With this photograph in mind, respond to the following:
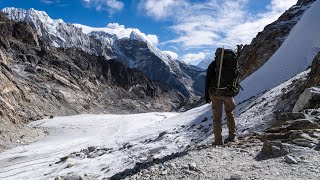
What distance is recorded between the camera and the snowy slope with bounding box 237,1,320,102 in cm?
2138

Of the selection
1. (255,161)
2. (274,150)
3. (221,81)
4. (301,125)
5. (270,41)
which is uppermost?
(270,41)

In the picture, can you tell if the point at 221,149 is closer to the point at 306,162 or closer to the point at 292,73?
the point at 306,162

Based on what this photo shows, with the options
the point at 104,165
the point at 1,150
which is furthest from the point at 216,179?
the point at 1,150

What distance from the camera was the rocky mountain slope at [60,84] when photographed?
8454 centimetres

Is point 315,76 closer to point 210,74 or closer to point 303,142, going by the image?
point 210,74

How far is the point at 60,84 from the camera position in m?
112

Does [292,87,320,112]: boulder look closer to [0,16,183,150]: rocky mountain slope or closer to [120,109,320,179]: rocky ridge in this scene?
[120,109,320,179]: rocky ridge

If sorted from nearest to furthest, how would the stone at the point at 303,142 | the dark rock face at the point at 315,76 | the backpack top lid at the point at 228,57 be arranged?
1. the stone at the point at 303,142
2. the backpack top lid at the point at 228,57
3. the dark rock face at the point at 315,76

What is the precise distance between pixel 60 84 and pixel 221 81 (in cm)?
10732

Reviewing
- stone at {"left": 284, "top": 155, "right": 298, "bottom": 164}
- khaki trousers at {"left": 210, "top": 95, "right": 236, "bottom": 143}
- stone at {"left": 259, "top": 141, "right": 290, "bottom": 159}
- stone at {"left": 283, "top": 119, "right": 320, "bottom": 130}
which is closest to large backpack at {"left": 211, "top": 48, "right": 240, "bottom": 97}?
khaki trousers at {"left": 210, "top": 95, "right": 236, "bottom": 143}

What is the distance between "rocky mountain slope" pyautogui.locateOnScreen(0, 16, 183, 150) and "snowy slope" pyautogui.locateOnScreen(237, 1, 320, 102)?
37127 mm

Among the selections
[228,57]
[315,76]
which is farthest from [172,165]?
[315,76]

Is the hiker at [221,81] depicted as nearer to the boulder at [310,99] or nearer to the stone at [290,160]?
the stone at [290,160]

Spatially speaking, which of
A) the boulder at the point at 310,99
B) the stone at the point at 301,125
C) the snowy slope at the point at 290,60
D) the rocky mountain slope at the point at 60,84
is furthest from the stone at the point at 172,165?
the rocky mountain slope at the point at 60,84
